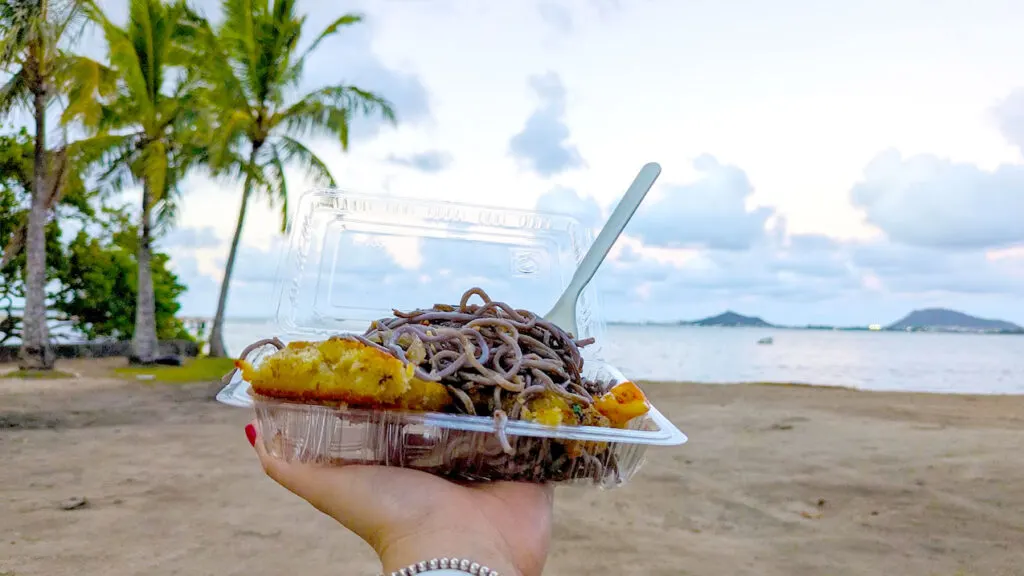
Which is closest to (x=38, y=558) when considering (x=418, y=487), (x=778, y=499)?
(x=418, y=487)

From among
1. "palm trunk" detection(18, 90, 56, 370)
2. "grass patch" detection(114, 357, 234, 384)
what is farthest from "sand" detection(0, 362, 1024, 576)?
"palm trunk" detection(18, 90, 56, 370)

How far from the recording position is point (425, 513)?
1610mm

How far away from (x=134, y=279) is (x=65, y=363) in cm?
386

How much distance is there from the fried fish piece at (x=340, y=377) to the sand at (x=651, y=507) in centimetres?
325

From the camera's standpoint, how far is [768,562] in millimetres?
4953

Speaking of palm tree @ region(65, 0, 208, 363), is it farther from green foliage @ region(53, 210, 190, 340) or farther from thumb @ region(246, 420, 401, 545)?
thumb @ region(246, 420, 401, 545)

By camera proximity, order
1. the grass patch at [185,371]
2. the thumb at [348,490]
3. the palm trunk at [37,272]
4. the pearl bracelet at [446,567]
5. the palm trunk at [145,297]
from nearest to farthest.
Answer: the pearl bracelet at [446,567] → the thumb at [348,490] → the palm trunk at [37,272] → the grass patch at [185,371] → the palm trunk at [145,297]

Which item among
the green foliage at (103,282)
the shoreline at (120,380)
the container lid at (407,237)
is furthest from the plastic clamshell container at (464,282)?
the green foliage at (103,282)

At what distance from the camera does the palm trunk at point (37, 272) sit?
15859mm

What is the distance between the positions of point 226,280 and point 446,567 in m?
20.0

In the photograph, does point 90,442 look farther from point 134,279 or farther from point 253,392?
point 134,279

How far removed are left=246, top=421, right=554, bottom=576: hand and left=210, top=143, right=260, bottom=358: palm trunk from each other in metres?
18.0

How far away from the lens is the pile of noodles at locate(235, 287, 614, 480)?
1813 mm

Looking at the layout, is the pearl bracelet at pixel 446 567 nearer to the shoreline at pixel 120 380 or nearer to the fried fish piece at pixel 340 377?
the fried fish piece at pixel 340 377
